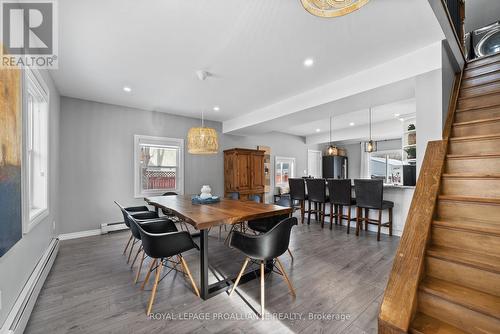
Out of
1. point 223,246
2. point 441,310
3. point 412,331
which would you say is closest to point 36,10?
point 223,246

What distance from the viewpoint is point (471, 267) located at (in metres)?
1.30

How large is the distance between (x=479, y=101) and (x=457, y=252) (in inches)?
84.9

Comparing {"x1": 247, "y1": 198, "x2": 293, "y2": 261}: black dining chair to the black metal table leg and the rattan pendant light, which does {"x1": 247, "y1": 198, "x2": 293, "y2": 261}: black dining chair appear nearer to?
the black metal table leg

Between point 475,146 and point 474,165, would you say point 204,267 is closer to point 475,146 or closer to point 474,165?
point 474,165

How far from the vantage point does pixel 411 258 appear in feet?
4.50

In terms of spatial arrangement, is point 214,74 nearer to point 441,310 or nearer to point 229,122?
point 229,122

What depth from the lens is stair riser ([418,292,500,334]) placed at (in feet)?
3.61

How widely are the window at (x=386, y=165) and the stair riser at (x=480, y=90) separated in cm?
501

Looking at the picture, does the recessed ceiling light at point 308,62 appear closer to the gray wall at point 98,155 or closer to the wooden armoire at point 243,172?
the wooden armoire at point 243,172

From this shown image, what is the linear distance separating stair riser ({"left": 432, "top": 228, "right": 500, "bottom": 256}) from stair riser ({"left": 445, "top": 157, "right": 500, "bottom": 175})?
0.67 m

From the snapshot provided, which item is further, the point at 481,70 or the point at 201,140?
the point at 201,140

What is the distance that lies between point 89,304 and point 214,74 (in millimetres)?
3033

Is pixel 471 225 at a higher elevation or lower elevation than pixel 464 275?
higher

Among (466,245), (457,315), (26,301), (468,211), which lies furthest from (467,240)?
(26,301)
